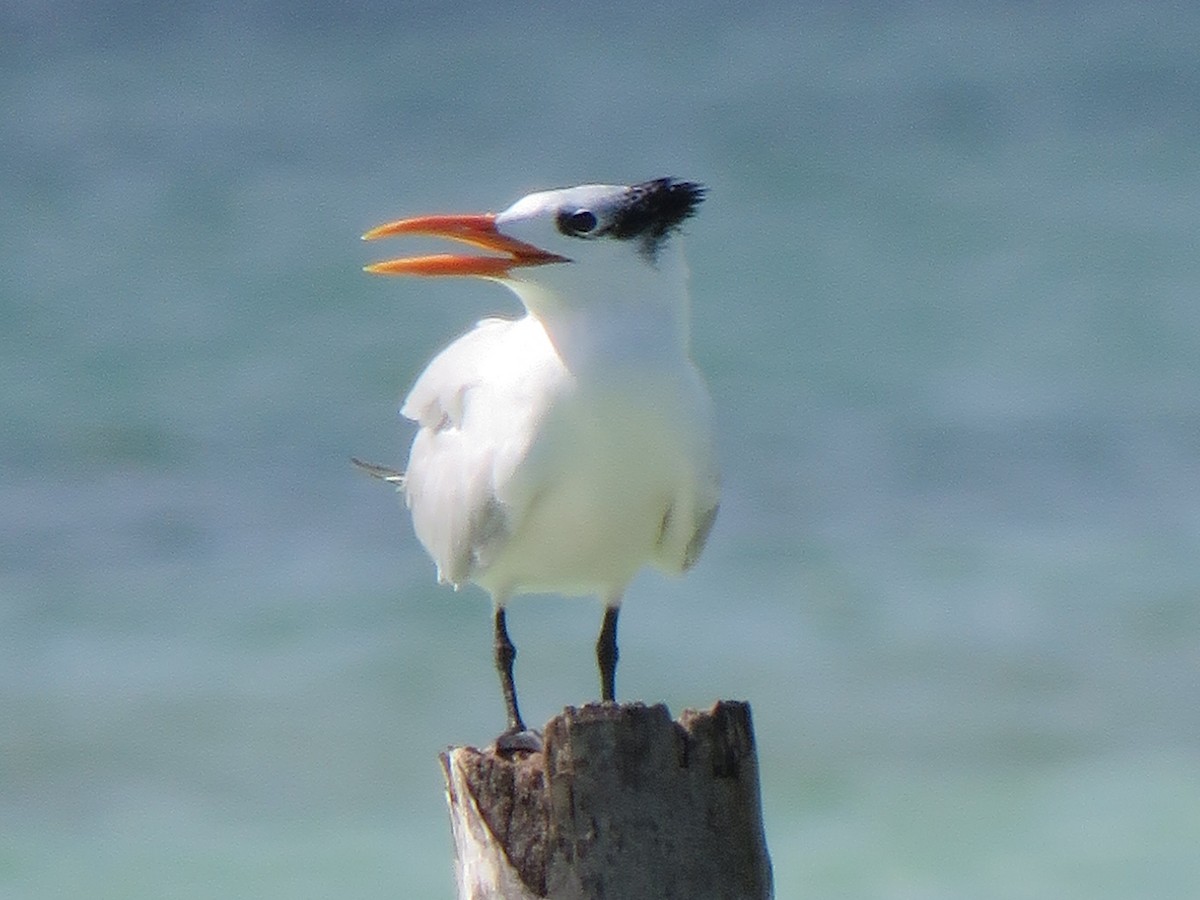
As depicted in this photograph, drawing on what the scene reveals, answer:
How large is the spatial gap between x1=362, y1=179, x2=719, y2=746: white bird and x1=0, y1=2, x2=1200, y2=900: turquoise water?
13.7 ft

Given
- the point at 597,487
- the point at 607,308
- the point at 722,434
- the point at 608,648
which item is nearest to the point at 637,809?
the point at 597,487

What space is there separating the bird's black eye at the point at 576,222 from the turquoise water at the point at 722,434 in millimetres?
4535

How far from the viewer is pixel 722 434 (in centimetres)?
1232

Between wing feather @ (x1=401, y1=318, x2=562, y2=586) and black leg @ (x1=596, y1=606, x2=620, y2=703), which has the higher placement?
wing feather @ (x1=401, y1=318, x2=562, y2=586)

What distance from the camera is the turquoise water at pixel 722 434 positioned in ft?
31.7

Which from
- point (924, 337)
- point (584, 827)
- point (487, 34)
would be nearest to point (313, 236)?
point (487, 34)

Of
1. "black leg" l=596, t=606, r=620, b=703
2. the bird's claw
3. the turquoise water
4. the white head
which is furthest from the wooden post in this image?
the turquoise water

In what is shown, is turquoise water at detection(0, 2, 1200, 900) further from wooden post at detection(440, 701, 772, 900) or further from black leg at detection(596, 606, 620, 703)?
wooden post at detection(440, 701, 772, 900)

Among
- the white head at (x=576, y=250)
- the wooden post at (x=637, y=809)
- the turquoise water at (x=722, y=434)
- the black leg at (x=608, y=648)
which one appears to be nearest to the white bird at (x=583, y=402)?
the white head at (x=576, y=250)

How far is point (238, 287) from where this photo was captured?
14.8 m

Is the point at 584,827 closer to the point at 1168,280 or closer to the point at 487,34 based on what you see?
the point at 1168,280

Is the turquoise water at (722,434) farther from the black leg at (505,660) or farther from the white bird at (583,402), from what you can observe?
the white bird at (583,402)

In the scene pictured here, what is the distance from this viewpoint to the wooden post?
3.69 metres

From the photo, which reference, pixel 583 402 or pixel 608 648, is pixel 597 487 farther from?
pixel 608 648
